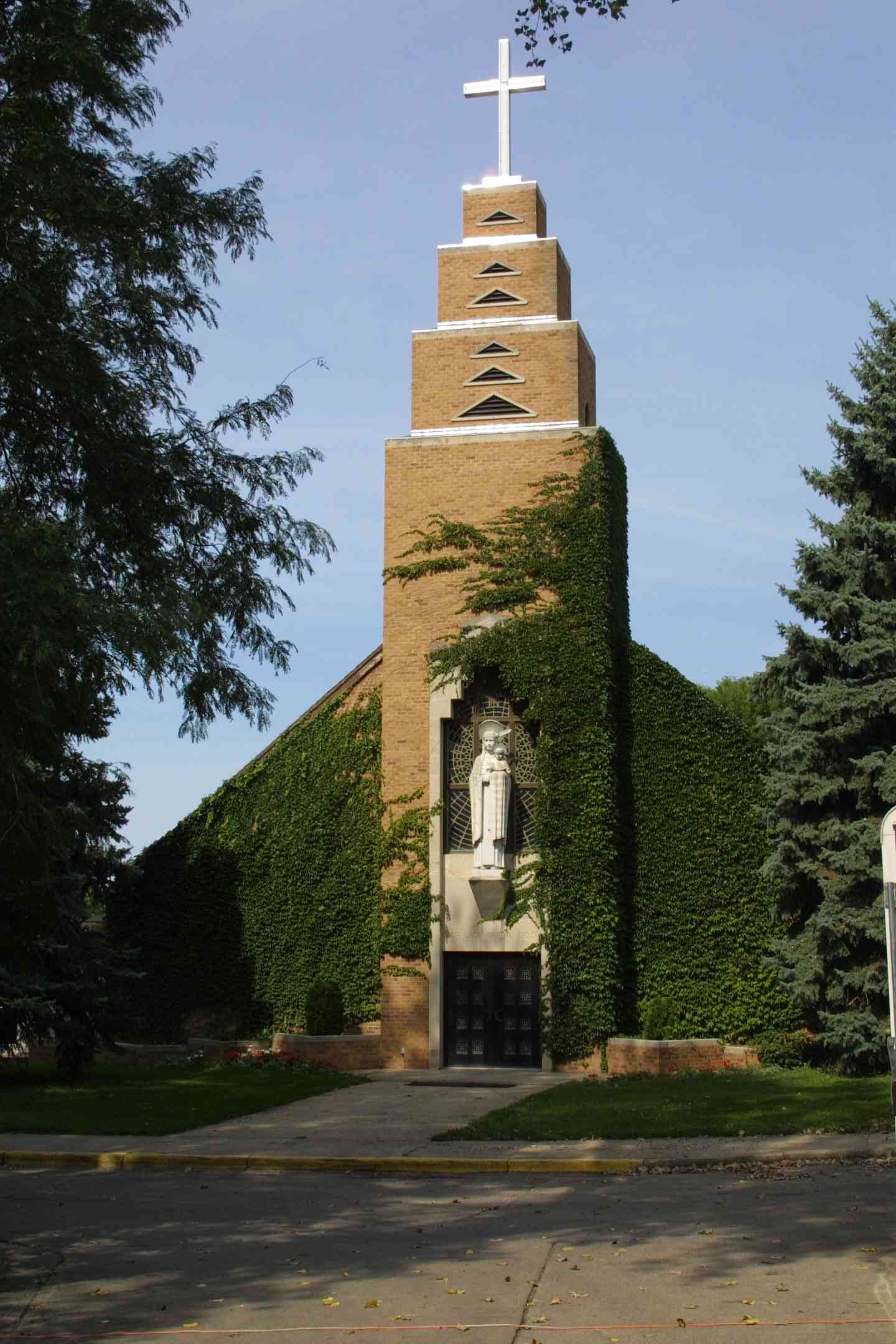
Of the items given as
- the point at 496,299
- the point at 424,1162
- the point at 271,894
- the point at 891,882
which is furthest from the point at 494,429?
the point at 891,882

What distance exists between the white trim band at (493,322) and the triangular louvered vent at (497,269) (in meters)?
0.83

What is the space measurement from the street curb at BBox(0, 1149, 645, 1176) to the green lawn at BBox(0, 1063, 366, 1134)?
4.54ft

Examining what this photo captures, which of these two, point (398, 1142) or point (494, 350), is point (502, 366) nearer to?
point (494, 350)

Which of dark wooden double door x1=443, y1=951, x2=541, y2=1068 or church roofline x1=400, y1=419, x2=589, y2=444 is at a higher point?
church roofline x1=400, y1=419, x2=589, y2=444

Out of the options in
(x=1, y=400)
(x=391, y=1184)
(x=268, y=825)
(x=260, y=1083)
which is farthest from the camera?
(x=268, y=825)

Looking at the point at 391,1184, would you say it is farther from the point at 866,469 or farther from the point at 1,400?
the point at 866,469

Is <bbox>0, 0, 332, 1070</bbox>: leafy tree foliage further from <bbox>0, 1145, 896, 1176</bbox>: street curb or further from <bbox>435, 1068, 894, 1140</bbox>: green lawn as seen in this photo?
<bbox>435, 1068, 894, 1140</bbox>: green lawn

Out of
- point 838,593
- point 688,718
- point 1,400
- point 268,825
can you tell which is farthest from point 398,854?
point 1,400

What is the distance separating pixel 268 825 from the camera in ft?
86.5

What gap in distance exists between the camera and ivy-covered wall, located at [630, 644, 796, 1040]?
23516mm

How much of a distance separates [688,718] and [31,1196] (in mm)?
14991

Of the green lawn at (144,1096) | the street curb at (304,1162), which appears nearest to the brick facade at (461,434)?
the green lawn at (144,1096)

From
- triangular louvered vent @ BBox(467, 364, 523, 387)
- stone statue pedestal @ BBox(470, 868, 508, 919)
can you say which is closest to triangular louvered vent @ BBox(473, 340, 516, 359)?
triangular louvered vent @ BBox(467, 364, 523, 387)

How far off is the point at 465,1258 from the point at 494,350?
19.0 metres
